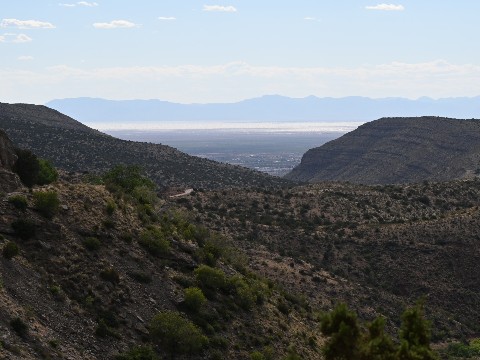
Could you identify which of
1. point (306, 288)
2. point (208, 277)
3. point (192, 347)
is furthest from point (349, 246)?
point (192, 347)

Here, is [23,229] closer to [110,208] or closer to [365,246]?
[110,208]

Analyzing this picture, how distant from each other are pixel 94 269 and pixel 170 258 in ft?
22.0

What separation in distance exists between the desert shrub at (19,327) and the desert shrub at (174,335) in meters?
7.08

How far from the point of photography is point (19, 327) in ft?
84.2

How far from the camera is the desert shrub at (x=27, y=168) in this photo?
37734 millimetres

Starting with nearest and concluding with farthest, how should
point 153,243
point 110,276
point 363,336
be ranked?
1. point 363,336
2. point 110,276
3. point 153,243

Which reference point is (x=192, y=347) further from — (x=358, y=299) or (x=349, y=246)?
(x=349, y=246)

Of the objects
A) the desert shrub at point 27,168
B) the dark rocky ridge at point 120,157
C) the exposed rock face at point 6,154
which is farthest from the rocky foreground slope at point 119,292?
the dark rocky ridge at point 120,157

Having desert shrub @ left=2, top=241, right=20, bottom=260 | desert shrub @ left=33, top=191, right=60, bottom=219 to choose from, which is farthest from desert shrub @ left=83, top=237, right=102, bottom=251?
desert shrub @ left=2, top=241, right=20, bottom=260

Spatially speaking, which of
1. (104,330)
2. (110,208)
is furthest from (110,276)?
(110,208)

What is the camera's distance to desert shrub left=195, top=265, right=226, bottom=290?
127 ft

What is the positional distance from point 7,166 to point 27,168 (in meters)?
1.09

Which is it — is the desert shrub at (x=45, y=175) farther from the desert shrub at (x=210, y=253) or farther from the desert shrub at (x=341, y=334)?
the desert shrub at (x=341, y=334)

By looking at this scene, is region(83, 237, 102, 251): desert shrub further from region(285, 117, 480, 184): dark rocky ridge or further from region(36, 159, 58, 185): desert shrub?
region(285, 117, 480, 184): dark rocky ridge
